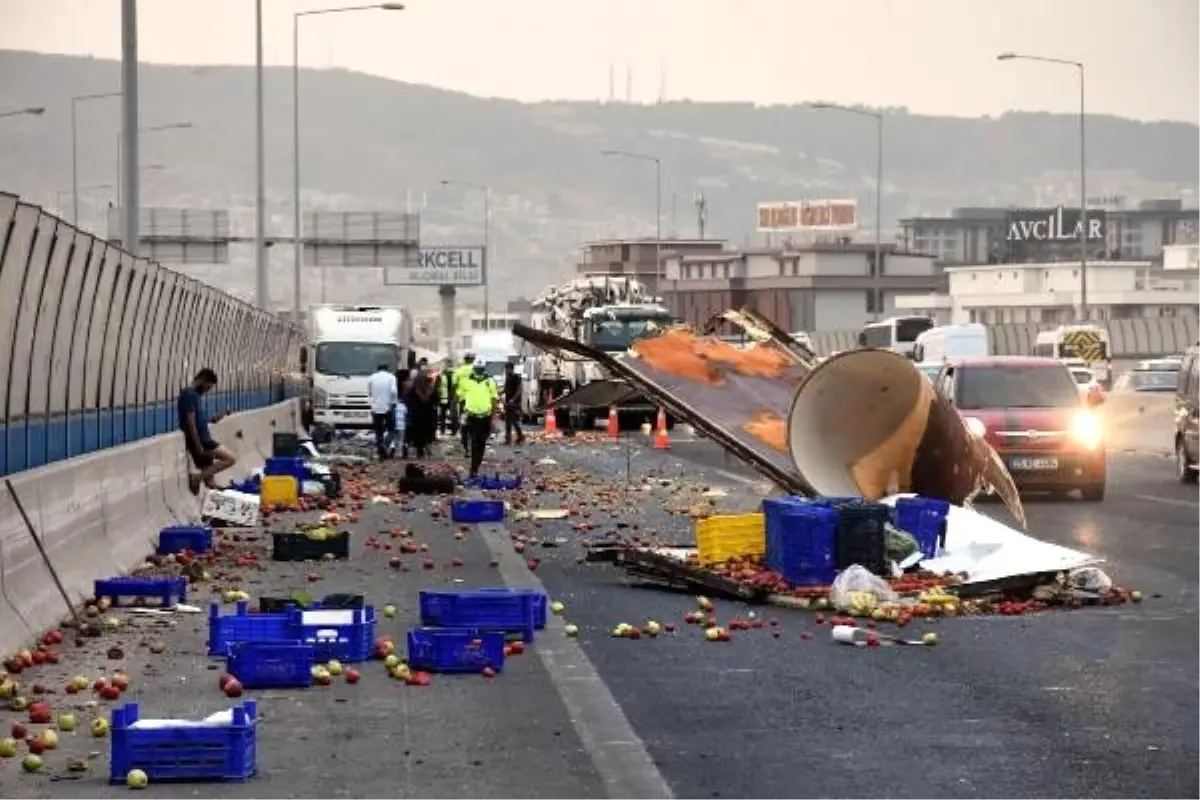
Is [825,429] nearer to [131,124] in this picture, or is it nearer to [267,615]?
[267,615]

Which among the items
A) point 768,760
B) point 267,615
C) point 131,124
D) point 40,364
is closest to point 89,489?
point 40,364

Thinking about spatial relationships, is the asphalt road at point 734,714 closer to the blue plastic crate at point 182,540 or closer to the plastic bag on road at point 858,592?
the plastic bag on road at point 858,592

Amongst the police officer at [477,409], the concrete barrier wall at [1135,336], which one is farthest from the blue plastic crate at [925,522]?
the concrete barrier wall at [1135,336]

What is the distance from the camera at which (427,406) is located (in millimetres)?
49156

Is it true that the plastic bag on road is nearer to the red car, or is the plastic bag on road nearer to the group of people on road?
the red car

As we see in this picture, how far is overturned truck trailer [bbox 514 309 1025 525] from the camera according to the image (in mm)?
25375

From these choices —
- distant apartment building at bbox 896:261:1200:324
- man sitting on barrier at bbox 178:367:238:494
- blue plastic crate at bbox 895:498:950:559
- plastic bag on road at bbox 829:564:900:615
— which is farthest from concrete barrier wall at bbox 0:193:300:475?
distant apartment building at bbox 896:261:1200:324

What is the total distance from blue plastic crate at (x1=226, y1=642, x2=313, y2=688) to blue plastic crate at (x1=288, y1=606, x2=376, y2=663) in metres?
0.76

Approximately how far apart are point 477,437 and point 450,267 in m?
120

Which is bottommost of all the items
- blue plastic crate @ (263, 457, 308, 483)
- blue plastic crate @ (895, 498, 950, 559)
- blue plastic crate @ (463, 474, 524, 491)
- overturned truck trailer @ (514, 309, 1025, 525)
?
blue plastic crate @ (463, 474, 524, 491)

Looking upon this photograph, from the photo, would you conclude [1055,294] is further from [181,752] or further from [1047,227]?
[181,752]

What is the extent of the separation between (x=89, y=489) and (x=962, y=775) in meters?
10.7

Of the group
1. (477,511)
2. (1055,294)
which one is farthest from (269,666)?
(1055,294)

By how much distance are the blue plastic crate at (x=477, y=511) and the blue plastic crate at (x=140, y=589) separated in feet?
33.7
